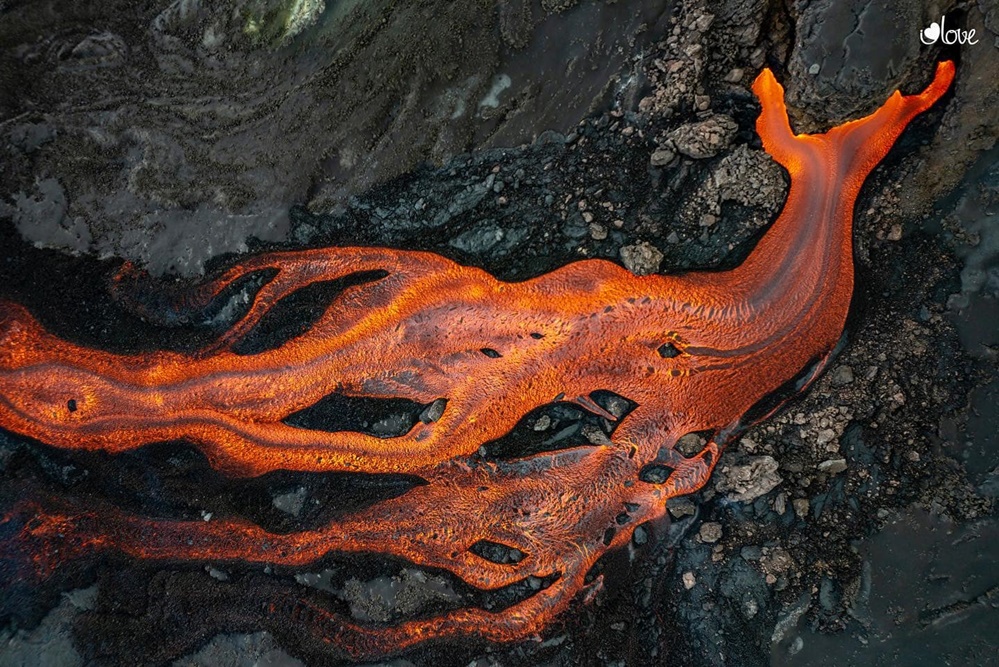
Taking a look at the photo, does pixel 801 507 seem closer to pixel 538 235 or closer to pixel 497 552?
pixel 497 552

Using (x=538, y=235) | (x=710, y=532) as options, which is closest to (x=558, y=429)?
(x=710, y=532)

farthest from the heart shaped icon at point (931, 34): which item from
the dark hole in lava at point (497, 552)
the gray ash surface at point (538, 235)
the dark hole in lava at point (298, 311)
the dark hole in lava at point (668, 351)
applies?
the dark hole in lava at point (497, 552)

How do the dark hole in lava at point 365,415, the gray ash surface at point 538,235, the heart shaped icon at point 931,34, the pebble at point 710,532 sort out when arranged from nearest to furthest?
the heart shaped icon at point 931,34 < the gray ash surface at point 538,235 < the pebble at point 710,532 < the dark hole in lava at point 365,415

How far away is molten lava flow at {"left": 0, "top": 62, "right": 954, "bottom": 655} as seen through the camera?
326 centimetres

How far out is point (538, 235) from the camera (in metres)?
3.32

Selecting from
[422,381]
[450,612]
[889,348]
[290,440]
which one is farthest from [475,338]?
[889,348]

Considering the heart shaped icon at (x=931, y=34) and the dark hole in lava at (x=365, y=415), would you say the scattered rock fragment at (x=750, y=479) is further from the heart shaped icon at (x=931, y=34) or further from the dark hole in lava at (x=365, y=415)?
the heart shaped icon at (x=931, y=34)

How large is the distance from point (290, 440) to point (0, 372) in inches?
72.5

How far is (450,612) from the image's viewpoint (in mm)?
3342

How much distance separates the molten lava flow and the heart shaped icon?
0.58 m

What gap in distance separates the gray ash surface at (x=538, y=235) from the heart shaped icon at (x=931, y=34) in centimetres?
6

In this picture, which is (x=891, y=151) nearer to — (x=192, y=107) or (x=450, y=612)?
(x=450, y=612)

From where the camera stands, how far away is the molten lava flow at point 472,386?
3260mm

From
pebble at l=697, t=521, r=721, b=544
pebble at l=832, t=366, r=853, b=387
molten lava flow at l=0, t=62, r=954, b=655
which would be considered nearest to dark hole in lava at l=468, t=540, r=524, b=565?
molten lava flow at l=0, t=62, r=954, b=655
